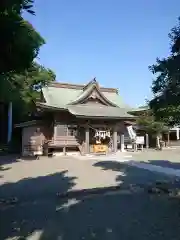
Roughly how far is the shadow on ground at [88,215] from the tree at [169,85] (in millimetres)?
2688

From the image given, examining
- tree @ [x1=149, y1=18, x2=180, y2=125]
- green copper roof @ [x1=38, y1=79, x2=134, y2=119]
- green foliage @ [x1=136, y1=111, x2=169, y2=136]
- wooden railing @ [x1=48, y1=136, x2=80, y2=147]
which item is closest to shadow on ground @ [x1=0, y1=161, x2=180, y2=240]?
tree @ [x1=149, y1=18, x2=180, y2=125]

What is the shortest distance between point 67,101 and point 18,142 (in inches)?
249

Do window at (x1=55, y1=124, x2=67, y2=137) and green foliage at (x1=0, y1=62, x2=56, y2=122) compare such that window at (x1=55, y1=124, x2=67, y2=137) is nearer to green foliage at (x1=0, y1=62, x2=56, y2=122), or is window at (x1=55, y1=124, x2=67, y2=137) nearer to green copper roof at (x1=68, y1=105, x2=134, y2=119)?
green copper roof at (x1=68, y1=105, x2=134, y2=119)

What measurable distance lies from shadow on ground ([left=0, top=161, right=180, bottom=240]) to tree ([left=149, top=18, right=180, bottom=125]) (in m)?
2.69

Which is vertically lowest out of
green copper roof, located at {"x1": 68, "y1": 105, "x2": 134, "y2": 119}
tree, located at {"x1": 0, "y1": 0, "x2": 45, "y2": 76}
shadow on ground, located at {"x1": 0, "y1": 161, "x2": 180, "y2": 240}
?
shadow on ground, located at {"x1": 0, "y1": 161, "x2": 180, "y2": 240}

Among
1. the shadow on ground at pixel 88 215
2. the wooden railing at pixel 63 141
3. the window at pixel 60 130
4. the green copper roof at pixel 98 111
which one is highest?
the green copper roof at pixel 98 111

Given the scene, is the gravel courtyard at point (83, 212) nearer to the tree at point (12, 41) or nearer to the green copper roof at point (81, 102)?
the tree at point (12, 41)

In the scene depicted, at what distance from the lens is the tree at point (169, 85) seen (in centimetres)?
710

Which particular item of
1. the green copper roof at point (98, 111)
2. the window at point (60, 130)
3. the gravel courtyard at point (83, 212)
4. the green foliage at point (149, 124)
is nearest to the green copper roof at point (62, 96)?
the green copper roof at point (98, 111)

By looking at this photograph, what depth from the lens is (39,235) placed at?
532cm

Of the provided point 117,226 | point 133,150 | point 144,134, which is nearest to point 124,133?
point 133,150

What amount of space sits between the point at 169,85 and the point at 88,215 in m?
4.13

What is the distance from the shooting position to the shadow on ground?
5.37 m

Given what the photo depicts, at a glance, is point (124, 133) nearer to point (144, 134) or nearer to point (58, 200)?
point (144, 134)
